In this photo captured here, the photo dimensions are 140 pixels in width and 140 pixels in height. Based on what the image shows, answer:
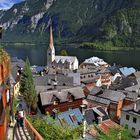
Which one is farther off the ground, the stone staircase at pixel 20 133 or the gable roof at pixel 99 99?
the stone staircase at pixel 20 133

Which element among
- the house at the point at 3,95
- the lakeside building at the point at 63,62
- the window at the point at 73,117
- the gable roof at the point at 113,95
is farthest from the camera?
the lakeside building at the point at 63,62

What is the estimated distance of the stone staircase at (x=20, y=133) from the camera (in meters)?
15.3

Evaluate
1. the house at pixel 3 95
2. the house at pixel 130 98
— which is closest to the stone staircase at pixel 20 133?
the house at pixel 3 95

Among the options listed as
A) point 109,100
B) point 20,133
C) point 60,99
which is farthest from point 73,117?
point 20,133

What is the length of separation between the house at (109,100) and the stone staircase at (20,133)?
1749 inches

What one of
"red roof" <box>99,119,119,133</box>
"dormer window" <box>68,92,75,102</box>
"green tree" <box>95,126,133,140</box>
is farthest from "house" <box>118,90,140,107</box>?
"green tree" <box>95,126,133,140</box>

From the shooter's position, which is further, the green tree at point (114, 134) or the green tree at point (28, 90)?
the green tree at point (28, 90)

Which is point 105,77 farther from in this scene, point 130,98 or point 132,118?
point 132,118

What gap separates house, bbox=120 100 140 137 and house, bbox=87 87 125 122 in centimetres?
710

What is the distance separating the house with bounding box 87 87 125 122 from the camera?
6072cm

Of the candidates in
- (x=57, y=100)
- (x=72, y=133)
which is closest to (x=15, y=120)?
(x=72, y=133)

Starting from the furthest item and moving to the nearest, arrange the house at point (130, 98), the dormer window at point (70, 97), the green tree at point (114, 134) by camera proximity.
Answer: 1. the house at point (130, 98)
2. the dormer window at point (70, 97)
3. the green tree at point (114, 134)

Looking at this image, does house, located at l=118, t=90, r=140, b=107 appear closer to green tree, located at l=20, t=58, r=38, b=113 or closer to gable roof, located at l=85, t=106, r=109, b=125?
gable roof, located at l=85, t=106, r=109, b=125

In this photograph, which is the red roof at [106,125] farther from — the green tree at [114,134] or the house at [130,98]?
the house at [130,98]
